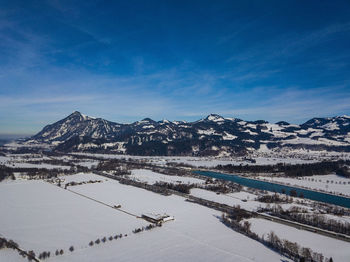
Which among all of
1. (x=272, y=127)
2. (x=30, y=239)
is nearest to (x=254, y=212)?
(x=30, y=239)

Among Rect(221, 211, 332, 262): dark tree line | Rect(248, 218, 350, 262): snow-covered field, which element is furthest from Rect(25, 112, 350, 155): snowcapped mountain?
Rect(221, 211, 332, 262): dark tree line

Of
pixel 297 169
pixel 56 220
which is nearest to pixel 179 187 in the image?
pixel 56 220

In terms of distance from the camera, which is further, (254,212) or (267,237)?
(254,212)

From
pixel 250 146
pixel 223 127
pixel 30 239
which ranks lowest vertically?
pixel 30 239

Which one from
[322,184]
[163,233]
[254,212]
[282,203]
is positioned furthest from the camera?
[322,184]

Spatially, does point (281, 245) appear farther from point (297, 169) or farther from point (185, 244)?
point (297, 169)

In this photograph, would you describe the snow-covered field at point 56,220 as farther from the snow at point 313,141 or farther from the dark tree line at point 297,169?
the snow at point 313,141

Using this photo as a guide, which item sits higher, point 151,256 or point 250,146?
point 250,146

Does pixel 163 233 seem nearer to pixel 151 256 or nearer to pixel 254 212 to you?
Answer: pixel 151 256
